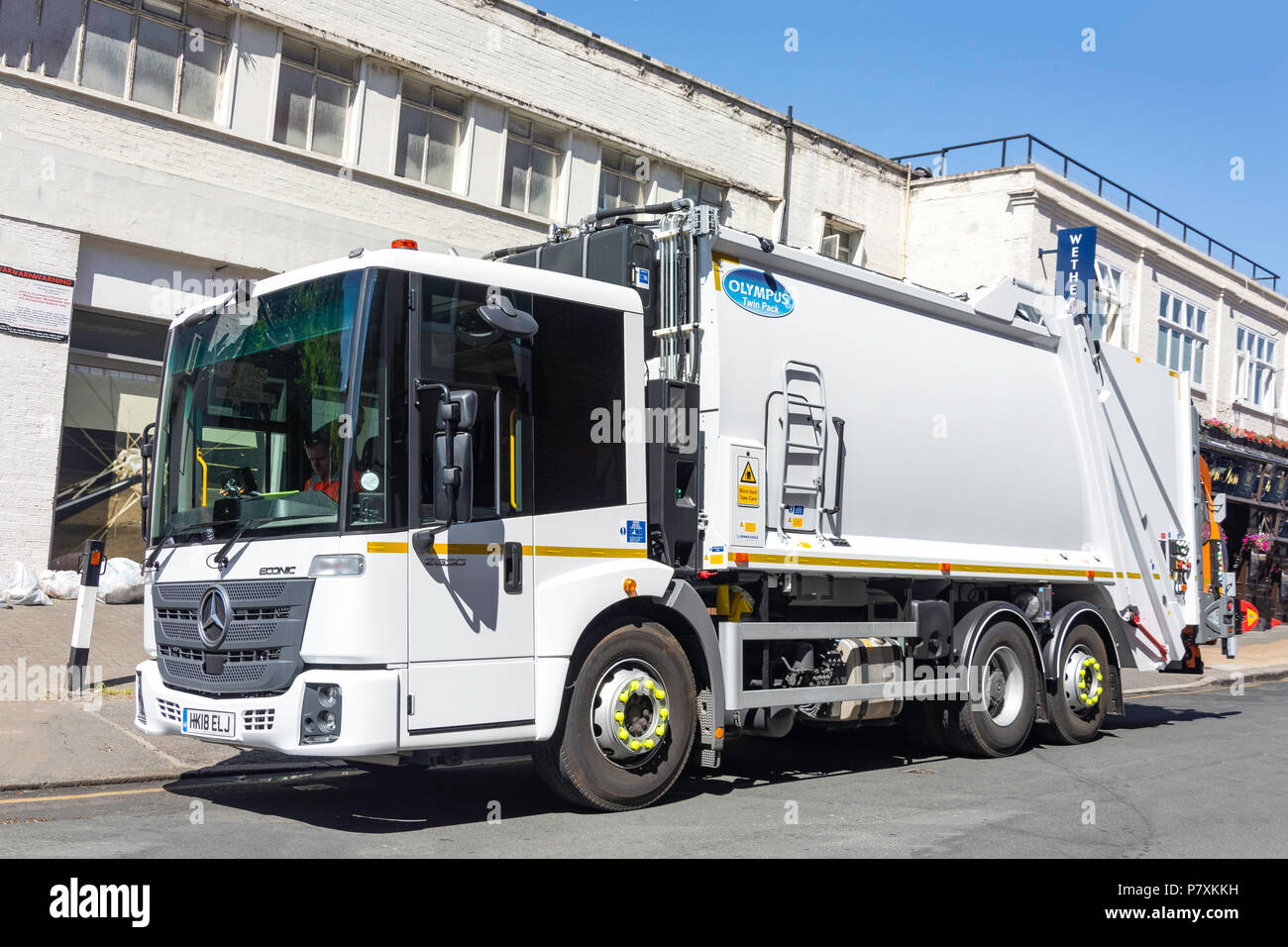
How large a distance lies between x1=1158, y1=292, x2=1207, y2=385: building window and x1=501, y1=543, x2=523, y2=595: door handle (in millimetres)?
28454

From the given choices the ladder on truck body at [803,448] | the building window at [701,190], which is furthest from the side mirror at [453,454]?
the building window at [701,190]

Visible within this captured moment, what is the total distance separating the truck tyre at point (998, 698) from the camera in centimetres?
992

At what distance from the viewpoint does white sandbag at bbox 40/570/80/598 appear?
14.2 m

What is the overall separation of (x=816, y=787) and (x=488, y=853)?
316 centimetres

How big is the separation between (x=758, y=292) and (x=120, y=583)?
32.1 ft

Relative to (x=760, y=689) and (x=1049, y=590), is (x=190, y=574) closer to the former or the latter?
(x=760, y=689)

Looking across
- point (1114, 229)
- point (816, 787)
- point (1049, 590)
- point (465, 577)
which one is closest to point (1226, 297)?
point (1114, 229)

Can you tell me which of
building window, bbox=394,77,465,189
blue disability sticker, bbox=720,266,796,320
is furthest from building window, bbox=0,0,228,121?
blue disability sticker, bbox=720,266,796,320

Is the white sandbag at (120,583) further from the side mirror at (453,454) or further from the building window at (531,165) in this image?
the side mirror at (453,454)

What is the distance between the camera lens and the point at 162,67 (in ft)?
51.5

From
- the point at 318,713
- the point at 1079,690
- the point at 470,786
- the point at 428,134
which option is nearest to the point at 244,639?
the point at 318,713

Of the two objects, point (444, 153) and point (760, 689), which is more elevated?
point (444, 153)
